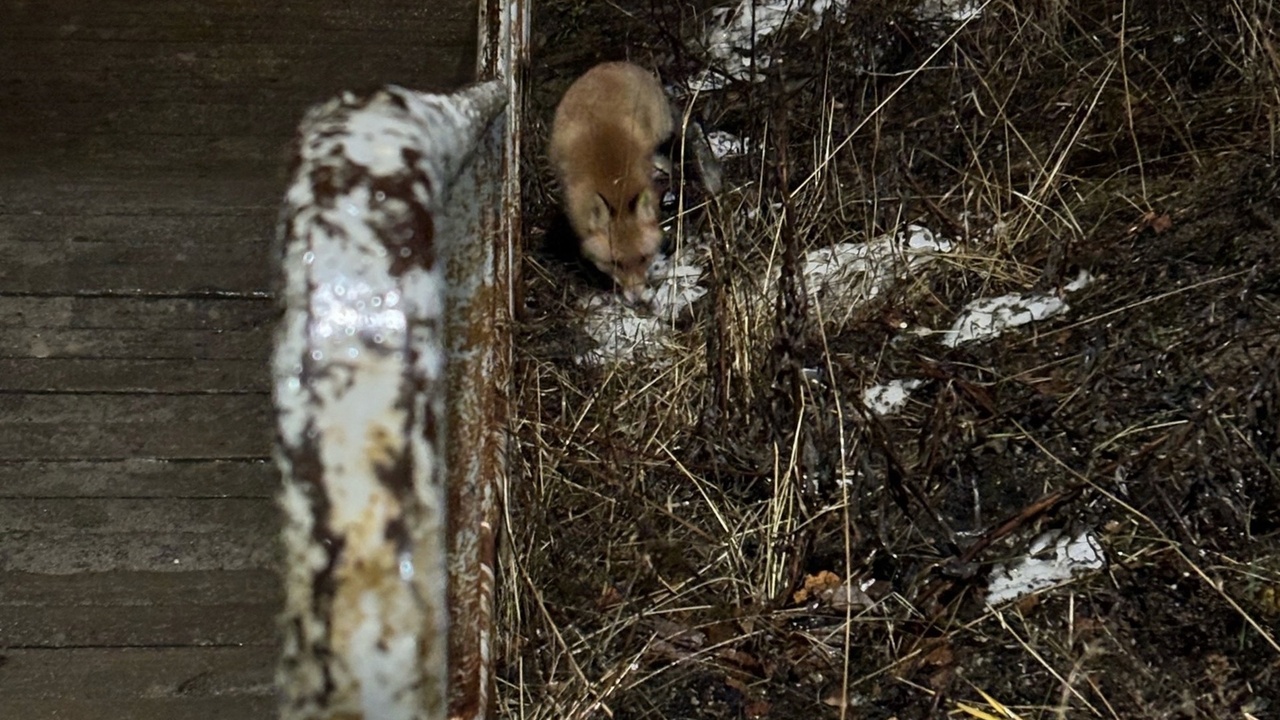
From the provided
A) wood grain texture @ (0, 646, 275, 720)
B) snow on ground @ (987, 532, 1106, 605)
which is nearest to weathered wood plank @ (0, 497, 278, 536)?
wood grain texture @ (0, 646, 275, 720)

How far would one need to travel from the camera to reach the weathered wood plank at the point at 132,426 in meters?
2.15

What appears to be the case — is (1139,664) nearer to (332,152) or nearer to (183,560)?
(183,560)

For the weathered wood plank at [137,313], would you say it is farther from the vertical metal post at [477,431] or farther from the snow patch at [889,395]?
the snow patch at [889,395]

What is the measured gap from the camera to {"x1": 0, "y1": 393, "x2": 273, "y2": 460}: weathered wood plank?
215 centimetres

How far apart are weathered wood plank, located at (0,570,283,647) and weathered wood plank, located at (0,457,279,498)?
167 mm

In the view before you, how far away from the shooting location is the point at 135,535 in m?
2.06

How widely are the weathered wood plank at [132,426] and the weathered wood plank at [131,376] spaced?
20mm

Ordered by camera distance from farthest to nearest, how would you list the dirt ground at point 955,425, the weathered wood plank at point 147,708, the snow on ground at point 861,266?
the snow on ground at point 861,266, the dirt ground at point 955,425, the weathered wood plank at point 147,708

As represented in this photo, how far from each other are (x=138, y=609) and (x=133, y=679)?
14 centimetres

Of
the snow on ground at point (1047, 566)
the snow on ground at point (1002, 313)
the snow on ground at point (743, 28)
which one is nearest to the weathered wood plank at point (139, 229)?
the snow on ground at point (1047, 566)

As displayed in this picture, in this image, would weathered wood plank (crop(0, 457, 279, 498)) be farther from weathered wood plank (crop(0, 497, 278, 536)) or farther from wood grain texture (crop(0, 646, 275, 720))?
wood grain texture (crop(0, 646, 275, 720))

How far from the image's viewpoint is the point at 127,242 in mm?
2455

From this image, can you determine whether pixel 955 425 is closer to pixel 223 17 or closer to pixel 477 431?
pixel 477 431

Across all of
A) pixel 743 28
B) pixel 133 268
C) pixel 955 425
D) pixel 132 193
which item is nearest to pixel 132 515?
pixel 133 268
